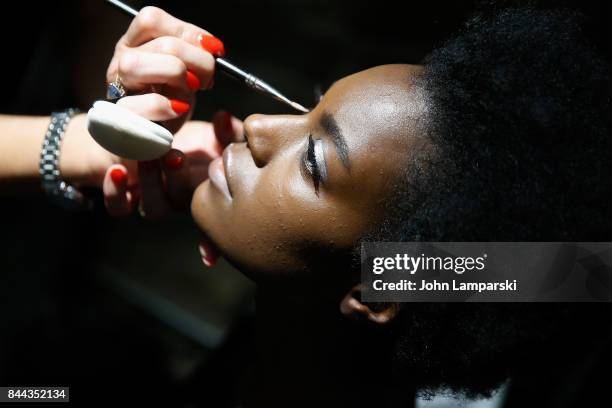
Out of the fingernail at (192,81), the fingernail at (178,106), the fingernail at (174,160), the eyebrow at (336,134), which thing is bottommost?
the fingernail at (174,160)

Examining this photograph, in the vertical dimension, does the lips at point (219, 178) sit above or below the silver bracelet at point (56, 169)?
above

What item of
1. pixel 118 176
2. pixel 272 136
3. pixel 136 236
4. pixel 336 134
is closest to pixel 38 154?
pixel 118 176

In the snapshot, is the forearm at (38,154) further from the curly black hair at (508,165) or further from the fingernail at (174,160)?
the curly black hair at (508,165)

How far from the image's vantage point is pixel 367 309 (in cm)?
70

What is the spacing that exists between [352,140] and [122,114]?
0.29 meters

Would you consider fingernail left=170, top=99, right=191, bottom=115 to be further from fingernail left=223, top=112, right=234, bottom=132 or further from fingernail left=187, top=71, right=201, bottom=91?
fingernail left=223, top=112, right=234, bottom=132

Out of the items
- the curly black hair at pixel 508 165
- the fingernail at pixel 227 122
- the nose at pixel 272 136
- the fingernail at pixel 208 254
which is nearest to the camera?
the curly black hair at pixel 508 165

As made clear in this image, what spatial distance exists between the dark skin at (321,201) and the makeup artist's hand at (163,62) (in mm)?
112

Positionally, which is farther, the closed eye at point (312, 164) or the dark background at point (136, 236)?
the dark background at point (136, 236)

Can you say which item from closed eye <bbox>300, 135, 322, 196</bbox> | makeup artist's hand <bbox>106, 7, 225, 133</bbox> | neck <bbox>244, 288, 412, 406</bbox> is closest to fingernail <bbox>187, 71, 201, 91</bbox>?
makeup artist's hand <bbox>106, 7, 225, 133</bbox>

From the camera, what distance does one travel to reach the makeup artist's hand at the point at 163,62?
729 millimetres

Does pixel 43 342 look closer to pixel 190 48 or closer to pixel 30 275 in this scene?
pixel 30 275

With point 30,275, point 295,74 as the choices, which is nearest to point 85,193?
point 30,275

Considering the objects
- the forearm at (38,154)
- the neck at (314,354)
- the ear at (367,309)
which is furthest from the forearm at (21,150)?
the ear at (367,309)
